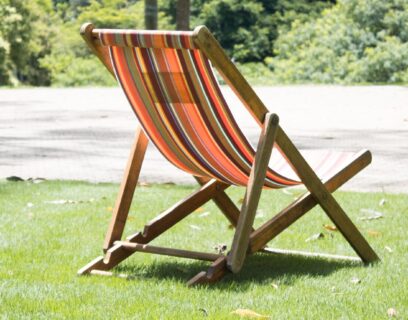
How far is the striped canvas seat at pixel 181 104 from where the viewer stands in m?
3.88

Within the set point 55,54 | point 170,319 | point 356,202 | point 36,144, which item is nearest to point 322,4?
point 55,54

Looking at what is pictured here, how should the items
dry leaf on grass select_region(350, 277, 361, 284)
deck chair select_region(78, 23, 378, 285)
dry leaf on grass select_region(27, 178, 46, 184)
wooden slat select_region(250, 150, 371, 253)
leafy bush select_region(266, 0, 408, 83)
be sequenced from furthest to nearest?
leafy bush select_region(266, 0, 408, 83) → dry leaf on grass select_region(27, 178, 46, 184) → wooden slat select_region(250, 150, 371, 253) → dry leaf on grass select_region(350, 277, 361, 284) → deck chair select_region(78, 23, 378, 285)

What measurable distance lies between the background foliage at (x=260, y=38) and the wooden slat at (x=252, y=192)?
66.2 feet

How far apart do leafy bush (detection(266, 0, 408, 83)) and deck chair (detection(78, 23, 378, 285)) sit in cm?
2051

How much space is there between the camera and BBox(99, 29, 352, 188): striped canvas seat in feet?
12.7

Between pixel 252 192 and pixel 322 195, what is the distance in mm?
505

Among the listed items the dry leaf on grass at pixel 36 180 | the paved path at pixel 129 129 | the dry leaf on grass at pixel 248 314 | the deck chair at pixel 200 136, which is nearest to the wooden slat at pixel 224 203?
the deck chair at pixel 200 136

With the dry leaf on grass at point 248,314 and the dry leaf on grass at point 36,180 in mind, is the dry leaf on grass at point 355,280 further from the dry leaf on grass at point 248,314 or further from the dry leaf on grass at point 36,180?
the dry leaf on grass at point 36,180

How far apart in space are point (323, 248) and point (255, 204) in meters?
1.11

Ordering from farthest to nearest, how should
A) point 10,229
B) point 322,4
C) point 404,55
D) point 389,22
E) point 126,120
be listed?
1. point 322,4
2. point 389,22
3. point 404,55
4. point 126,120
5. point 10,229

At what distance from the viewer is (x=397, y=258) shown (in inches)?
180

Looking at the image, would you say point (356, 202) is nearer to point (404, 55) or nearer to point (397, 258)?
point (397, 258)

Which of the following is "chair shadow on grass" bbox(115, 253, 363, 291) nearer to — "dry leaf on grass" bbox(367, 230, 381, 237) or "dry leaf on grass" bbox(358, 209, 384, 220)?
"dry leaf on grass" bbox(367, 230, 381, 237)

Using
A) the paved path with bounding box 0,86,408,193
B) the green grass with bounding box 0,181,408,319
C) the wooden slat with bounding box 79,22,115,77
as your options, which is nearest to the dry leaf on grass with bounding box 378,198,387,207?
the green grass with bounding box 0,181,408,319
